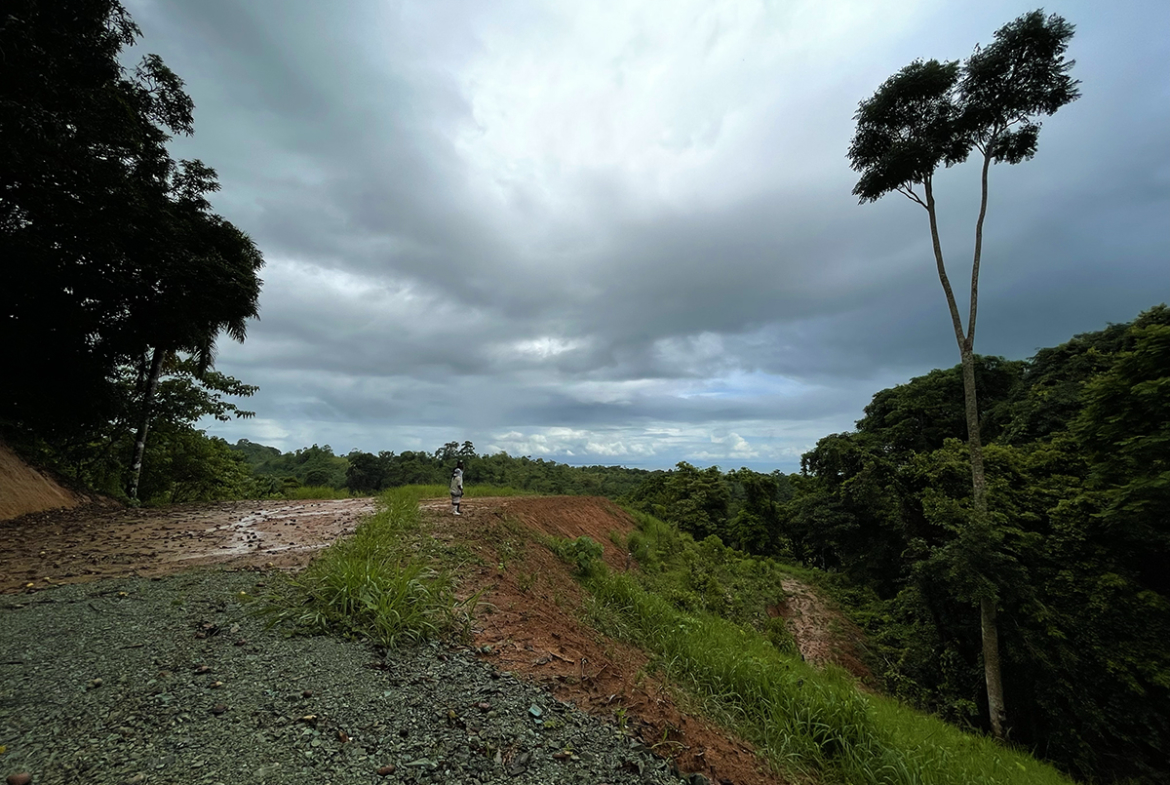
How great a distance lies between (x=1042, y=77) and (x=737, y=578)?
18.5 m

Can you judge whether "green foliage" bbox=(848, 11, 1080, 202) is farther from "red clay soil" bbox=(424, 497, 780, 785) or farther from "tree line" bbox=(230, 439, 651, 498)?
"tree line" bbox=(230, 439, 651, 498)

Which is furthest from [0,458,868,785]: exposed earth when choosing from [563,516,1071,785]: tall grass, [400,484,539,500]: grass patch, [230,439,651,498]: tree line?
[230,439,651,498]: tree line

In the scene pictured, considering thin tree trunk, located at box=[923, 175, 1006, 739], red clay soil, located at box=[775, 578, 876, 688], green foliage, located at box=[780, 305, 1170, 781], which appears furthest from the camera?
red clay soil, located at box=[775, 578, 876, 688]

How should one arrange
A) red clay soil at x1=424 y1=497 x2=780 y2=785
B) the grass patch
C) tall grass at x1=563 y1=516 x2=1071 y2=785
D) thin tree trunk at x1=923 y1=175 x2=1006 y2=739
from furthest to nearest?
the grass patch
thin tree trunk at x1=923 y1=175 x2=1006 y2=739
tall grass at x1=563 y1=516 x2=1071 y2=785
red clay soil at x1=424 y1=497 x2=780 y2=785

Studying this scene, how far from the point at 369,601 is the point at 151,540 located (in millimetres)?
5399

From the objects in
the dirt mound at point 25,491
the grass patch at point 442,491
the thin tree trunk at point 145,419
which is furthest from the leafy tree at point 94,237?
the grass patch at point 442,491

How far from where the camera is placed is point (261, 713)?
8.82 ft

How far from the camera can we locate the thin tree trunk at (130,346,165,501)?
12188mm

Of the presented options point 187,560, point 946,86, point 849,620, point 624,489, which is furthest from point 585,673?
point 624,489

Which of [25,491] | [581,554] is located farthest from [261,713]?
[25,491]

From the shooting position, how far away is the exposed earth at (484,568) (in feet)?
11.3

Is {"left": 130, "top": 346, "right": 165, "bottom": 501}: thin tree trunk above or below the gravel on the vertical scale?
above

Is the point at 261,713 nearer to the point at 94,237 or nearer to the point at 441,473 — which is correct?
the point at 94,237

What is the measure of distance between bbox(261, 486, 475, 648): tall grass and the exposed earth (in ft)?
1.16
